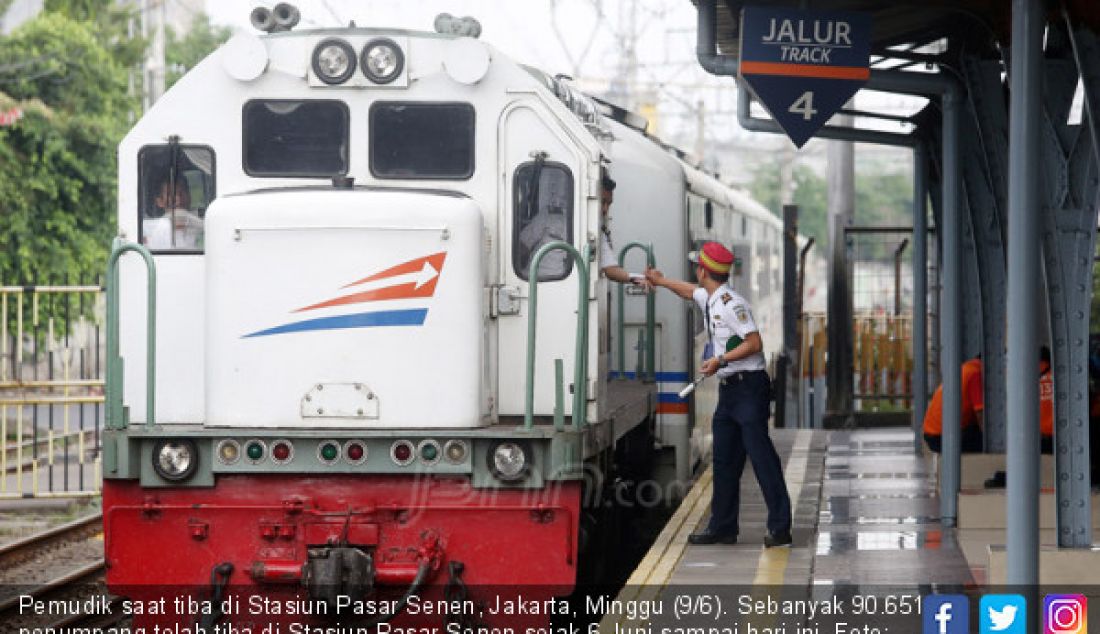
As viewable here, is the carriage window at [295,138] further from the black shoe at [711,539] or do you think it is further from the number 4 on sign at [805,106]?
the black shoe at [711,539]

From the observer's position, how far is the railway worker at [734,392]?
10781mm

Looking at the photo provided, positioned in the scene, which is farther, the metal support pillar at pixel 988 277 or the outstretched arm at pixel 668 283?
the metal support pillar at pixel 988 277

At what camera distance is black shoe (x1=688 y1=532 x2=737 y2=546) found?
37.0 ft

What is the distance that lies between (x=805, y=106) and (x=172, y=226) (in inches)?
149

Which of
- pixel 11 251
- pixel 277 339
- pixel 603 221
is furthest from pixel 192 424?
pixel 11 251

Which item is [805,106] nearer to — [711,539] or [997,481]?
[711,539]

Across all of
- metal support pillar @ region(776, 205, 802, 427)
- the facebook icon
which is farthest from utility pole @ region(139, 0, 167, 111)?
the facebook icon

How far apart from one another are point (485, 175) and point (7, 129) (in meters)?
21.9

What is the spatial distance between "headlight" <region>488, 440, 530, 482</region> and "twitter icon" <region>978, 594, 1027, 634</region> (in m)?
2.35

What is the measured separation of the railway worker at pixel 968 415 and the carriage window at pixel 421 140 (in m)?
5.24

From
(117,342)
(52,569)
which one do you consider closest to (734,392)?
(117,342)

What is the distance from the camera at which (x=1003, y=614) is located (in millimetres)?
7973

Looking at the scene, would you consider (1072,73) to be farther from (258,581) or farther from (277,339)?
(258,581)

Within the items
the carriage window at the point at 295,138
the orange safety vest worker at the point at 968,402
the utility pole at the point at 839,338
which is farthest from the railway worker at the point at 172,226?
the utility pole at the point at 839,338
